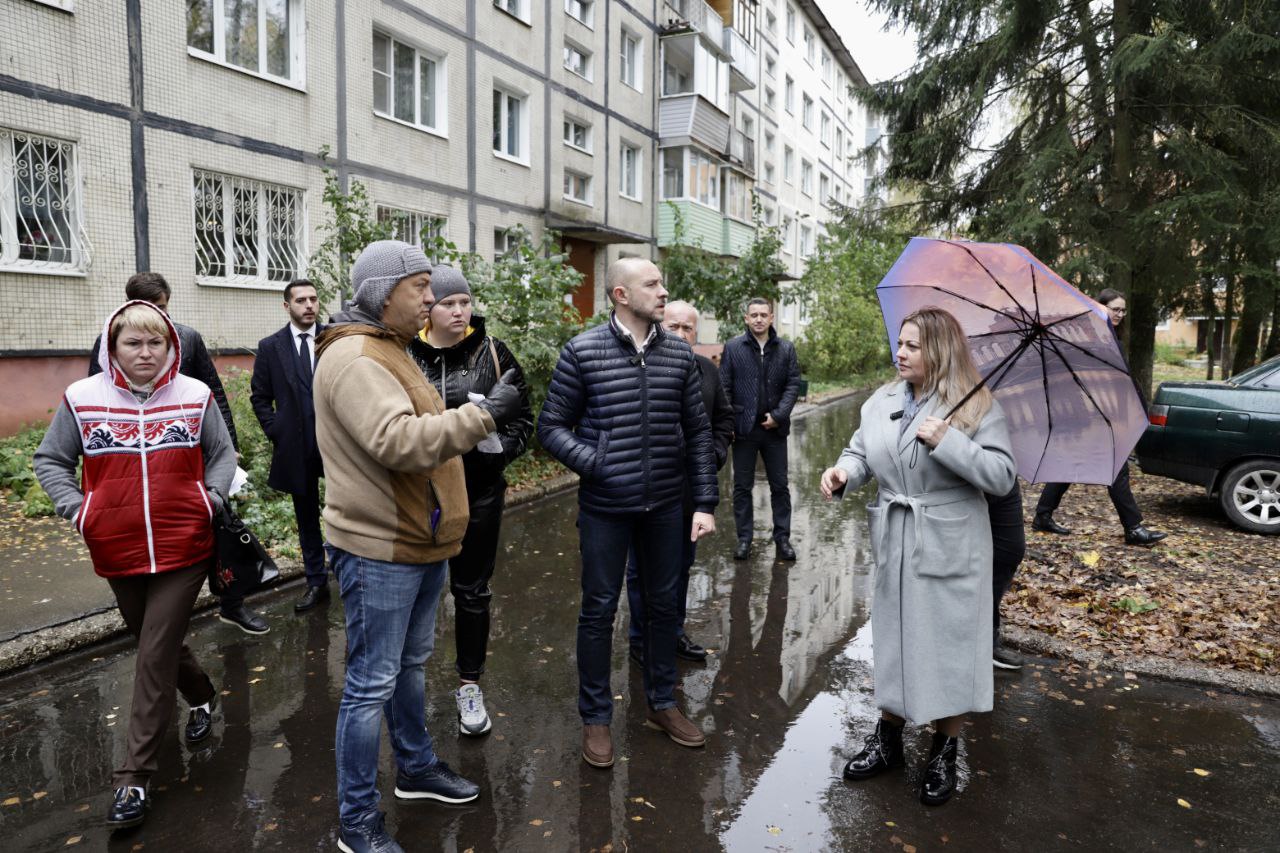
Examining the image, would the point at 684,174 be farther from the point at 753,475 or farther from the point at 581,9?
the point at 753,475

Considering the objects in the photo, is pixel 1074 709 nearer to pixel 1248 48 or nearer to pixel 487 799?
pixel 487 799

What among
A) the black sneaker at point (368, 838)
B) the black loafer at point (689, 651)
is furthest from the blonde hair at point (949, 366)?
the black sneaker at point (368, 838)

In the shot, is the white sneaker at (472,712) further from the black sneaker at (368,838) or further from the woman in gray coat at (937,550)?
the woman in gray coat at (937,550)

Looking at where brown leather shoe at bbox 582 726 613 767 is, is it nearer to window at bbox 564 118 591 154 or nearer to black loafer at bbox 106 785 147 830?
Answer: black loafer at bbox 106 785 147 830

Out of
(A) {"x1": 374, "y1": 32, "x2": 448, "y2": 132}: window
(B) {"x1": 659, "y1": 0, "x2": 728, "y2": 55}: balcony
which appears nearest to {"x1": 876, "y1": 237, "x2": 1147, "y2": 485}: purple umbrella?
→ (A) {"x1": 374, "y1": 32, "x2": 448, "y2": 132}: window

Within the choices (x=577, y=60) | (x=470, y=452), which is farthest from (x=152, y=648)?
(x=577, y=60)

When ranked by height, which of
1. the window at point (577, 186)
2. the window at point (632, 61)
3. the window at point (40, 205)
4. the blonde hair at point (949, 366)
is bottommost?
the blonde hair at point (949, 366)

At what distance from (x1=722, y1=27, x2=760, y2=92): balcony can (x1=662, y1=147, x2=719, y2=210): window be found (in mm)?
4458

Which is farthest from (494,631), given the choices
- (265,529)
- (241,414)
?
(241,414)

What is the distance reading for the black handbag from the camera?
351 cm

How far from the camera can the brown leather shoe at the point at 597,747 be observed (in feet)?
11.5

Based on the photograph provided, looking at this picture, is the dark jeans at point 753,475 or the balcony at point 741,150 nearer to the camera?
the dark jeans at point 753,475

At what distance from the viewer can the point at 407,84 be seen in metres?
15.7

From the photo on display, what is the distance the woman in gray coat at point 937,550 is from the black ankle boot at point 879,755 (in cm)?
15
